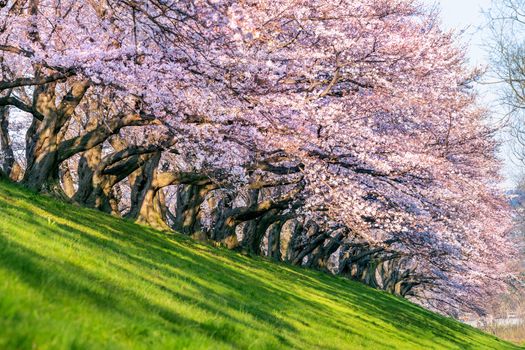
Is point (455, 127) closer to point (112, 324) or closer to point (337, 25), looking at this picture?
point (337, 25)

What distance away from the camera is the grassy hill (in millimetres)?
4785

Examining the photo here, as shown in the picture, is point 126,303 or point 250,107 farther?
point 250,107

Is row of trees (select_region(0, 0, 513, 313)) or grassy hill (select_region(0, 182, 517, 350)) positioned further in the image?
row of trees (select_region(0, 0, 513, 313))

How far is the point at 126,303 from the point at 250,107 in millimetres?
14299

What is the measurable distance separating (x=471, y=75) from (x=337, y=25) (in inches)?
641

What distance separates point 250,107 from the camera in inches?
822

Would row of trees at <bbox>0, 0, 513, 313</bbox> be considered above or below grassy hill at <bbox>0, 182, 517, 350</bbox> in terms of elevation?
above

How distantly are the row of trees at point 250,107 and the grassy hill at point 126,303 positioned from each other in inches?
164

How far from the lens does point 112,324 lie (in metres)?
5.55

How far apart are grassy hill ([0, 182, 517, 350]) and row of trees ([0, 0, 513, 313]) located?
4158 mm

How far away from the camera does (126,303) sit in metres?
7.07

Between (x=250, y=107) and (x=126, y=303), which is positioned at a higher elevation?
(x=250, y=107)

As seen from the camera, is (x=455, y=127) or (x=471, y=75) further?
(x=471, y=75)

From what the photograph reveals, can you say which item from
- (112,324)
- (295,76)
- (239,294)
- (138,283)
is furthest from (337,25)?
(112,324)
